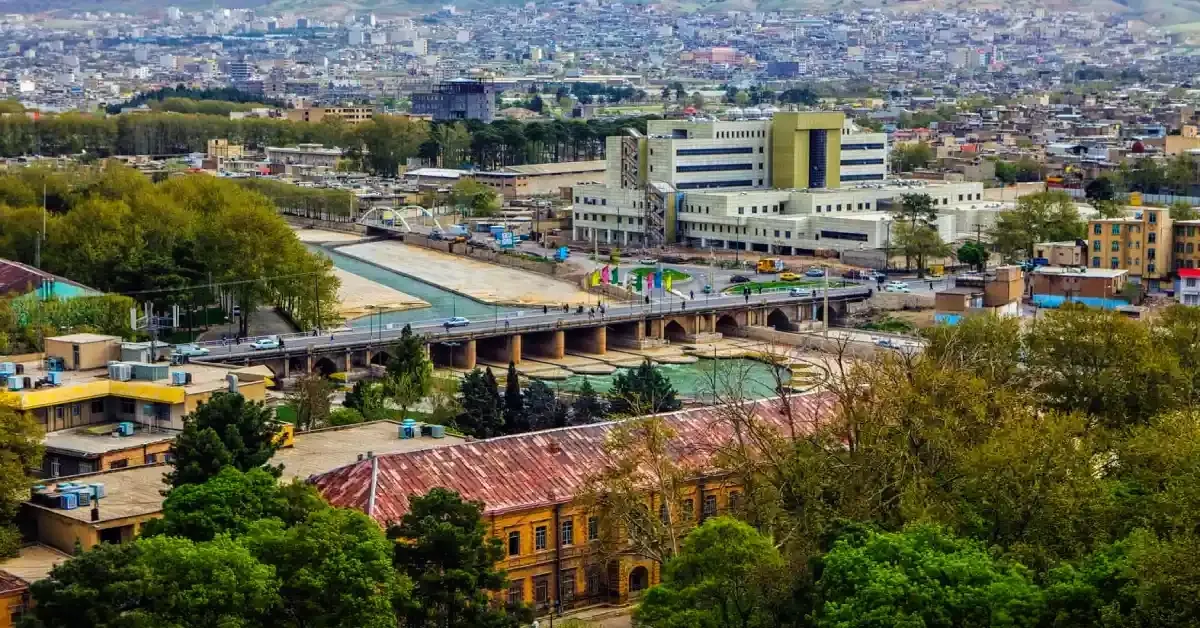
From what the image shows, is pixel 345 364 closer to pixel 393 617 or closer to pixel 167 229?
pixel 167 229

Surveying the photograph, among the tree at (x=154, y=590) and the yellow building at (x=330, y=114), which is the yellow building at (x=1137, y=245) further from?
the yellow building at (x=330, y=114)

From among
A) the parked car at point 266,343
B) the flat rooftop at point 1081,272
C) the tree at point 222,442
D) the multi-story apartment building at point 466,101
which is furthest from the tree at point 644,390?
the multi-story apartment building at point 466,101

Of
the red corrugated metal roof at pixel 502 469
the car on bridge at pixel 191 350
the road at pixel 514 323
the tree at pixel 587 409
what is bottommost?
the road at pixel 514 323

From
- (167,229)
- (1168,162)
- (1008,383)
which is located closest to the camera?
(1008,383)

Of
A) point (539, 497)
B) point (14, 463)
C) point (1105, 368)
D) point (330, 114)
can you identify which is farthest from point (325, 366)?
point (330, 114)

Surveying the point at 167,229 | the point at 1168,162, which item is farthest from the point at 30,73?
the point at 167,229

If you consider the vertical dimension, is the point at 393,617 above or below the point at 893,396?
below

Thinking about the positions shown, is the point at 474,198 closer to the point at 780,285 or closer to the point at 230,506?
the point at 780,285
